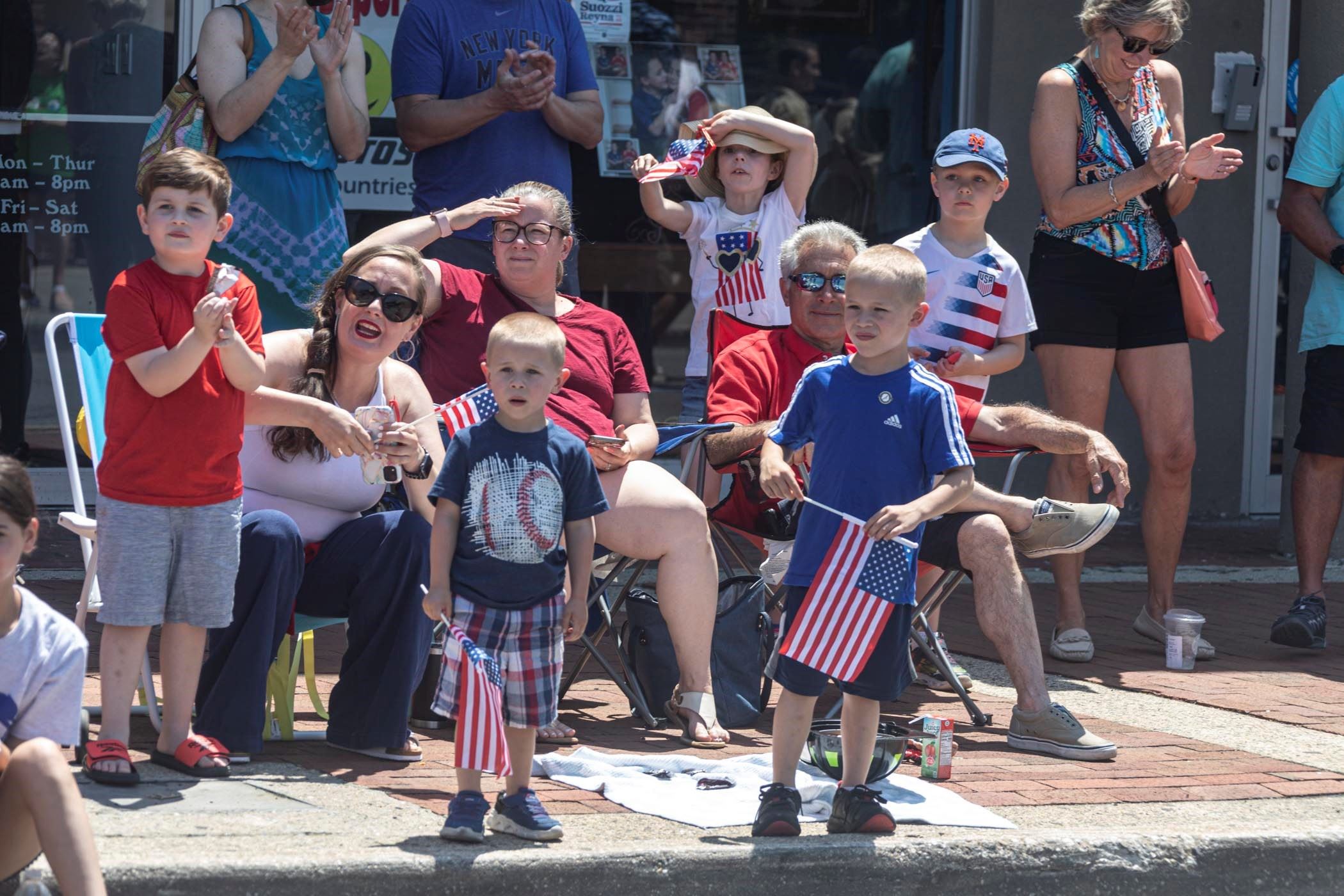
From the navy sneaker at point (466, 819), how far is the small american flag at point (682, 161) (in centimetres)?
259

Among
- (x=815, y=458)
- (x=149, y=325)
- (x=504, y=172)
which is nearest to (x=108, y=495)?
(x=149, y=325)

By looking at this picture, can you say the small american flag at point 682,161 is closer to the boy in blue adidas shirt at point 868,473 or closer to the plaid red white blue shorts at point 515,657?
the boy in blue adidas shirt at point 868,473

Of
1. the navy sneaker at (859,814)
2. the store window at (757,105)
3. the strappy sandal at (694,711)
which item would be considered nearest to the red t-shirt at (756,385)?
the strappy sandal at (694,711)

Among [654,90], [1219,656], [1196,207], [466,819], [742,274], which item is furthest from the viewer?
[1196,207]

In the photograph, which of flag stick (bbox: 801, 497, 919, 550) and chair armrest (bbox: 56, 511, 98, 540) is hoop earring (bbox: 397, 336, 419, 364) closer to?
chair armrest (bbox: 56, 511, 98, 540)

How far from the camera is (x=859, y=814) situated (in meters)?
3.73

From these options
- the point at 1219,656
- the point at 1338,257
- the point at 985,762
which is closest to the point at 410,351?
the point at 985,762

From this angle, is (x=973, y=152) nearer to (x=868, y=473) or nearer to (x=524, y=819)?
(x=868, y=473)

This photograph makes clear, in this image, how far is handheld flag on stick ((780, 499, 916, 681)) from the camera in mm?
3783

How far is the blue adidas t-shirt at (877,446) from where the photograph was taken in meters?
3.82

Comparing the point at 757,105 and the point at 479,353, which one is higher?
the point at 757,105

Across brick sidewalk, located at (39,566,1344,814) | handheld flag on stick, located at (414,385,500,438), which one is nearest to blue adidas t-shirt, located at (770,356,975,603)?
brick sidewalk, located at (39,566,1344,814)

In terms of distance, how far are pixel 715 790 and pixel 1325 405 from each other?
3310 mm

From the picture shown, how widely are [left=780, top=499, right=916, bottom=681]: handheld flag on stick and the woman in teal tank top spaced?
82.3 inches
